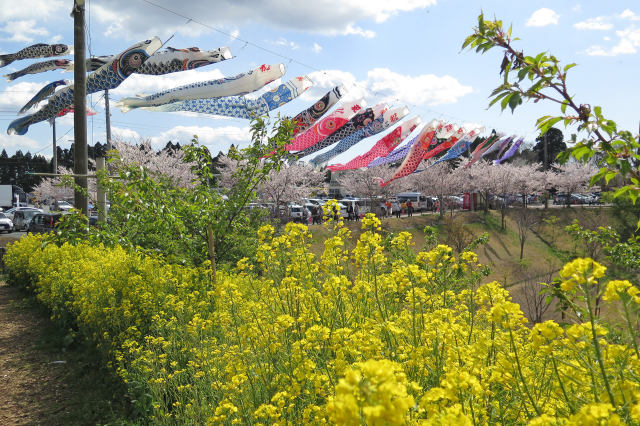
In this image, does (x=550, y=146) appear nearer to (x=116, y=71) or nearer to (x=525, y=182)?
(x=525, y=182)

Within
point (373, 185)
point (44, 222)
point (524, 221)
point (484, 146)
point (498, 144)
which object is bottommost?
point (524, 221)

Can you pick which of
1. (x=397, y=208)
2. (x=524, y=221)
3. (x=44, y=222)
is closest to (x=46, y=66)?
(x=44, y=222)

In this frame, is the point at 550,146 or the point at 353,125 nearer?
the point at 353,125

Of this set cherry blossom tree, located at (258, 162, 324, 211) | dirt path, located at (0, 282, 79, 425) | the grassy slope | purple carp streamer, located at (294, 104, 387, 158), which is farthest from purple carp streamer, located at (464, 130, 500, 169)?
dirt path, located at (0, 282, 79, 425)

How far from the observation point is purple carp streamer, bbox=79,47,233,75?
2105 cm

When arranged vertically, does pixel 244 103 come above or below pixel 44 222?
above

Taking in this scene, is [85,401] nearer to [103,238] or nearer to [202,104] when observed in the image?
[103,238]

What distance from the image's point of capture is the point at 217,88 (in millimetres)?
23141

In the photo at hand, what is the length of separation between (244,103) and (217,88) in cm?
201

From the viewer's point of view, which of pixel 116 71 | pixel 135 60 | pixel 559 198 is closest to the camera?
pixel 135 60

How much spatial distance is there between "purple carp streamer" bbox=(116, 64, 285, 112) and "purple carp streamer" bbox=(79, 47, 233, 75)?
1820mm

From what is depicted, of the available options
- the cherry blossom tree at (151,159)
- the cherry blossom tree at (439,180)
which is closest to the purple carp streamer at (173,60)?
the cherry blossom tree at (151,159)

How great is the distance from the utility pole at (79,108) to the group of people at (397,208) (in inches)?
1033

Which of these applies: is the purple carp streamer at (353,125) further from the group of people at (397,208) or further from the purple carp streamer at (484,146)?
the purple carp streamer at (484,146)
